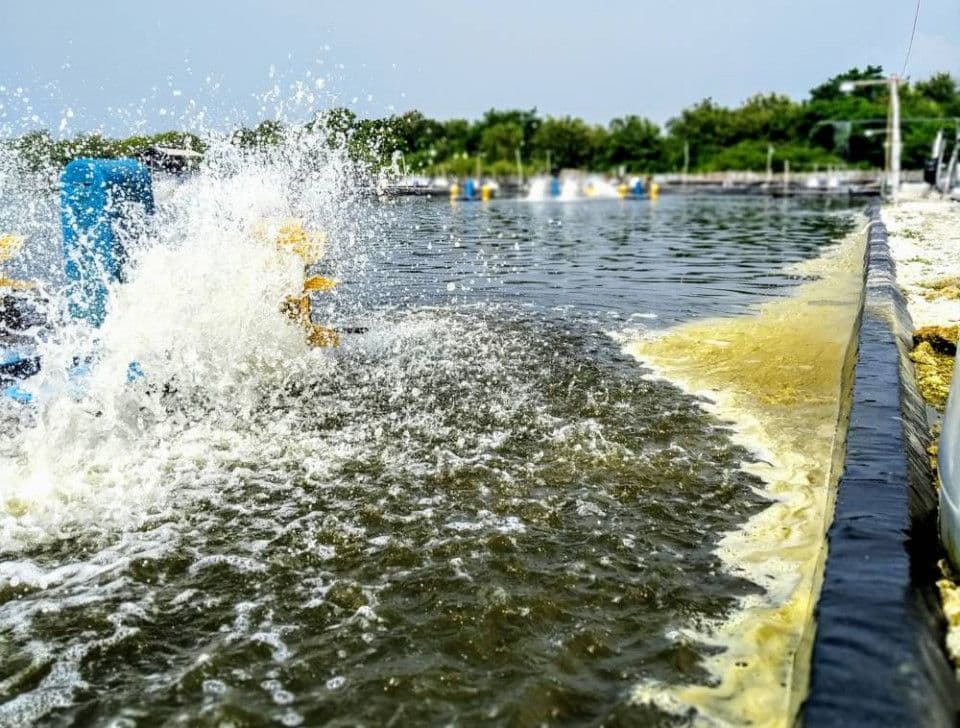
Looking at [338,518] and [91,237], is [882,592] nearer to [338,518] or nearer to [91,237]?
[338,518]

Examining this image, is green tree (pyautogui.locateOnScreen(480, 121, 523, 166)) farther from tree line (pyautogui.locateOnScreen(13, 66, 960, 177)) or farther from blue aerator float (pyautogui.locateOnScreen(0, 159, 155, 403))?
blue aerator float (pyautogui.locateOnScreen(0, 159, 155, 403))

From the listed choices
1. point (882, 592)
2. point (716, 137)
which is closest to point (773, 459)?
point (882, 592)

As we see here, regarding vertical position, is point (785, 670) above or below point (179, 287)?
below

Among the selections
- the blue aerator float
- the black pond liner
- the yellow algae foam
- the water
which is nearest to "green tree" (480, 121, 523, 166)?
the yellow algae foam

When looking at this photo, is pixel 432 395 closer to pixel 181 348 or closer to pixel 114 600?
pixel 181 348

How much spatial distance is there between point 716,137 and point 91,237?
115 meters

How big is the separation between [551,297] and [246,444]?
301 inches

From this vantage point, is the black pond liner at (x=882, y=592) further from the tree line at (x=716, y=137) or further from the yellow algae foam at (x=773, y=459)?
the tree line at (x=716, y=137)

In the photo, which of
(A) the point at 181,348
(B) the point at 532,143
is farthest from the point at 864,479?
(B) the point at 532,143

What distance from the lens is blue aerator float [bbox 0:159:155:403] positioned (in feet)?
21.4

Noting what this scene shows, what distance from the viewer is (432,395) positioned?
659 centimetres

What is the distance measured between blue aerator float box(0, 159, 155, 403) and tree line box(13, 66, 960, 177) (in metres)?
55.8

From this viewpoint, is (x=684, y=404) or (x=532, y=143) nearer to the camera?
(x=684, y=404)

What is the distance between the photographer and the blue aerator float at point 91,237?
653 cm
